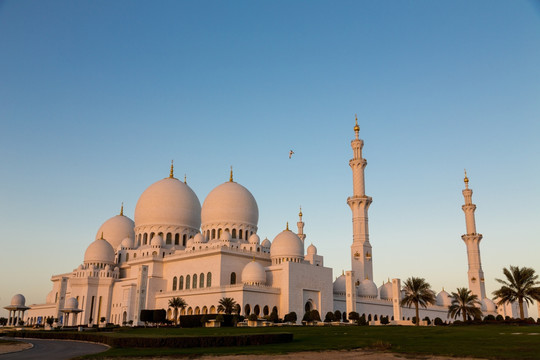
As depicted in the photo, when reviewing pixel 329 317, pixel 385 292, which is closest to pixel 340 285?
Result: pixel 385 292

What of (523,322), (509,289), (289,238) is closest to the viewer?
(523,322)

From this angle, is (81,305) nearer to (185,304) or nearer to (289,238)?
(185,304)

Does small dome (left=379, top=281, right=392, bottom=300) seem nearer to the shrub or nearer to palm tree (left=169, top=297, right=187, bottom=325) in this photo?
the shrub

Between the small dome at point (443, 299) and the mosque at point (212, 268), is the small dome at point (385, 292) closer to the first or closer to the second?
the mosque at point (212, 268)

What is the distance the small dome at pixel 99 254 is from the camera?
65.6 meters

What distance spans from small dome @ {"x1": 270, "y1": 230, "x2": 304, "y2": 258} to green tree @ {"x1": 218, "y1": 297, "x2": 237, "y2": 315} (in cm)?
1160

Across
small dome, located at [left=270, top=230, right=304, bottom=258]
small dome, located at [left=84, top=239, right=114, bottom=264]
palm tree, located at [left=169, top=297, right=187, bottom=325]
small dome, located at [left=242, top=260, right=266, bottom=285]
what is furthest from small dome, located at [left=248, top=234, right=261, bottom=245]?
small dome, located at [left=84, top=239, right=114, bottom=264]

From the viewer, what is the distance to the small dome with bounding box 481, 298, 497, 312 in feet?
247

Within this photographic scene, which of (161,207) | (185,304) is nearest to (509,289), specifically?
(185,304)

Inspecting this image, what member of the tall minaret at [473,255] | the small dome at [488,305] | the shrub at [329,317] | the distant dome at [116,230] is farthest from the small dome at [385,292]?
the distant dome at [116,230]

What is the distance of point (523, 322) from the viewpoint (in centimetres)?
4553

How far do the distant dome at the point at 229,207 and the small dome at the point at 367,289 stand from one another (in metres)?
15.7

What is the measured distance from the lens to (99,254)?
A: 65625 millimetres

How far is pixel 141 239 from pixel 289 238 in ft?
71.6
